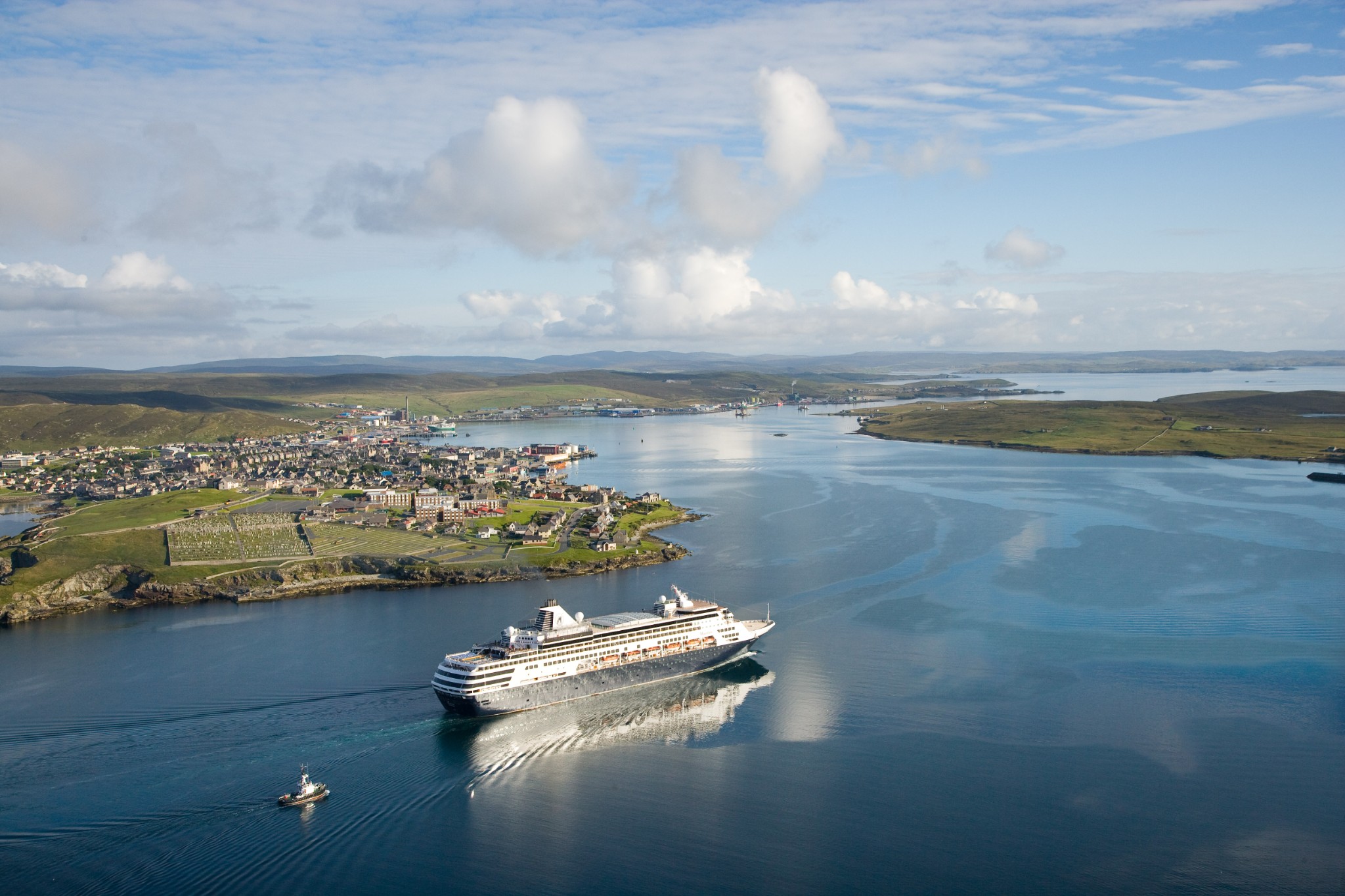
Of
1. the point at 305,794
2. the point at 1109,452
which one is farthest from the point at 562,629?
the point at 1109,452

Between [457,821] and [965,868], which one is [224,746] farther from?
[965,868]

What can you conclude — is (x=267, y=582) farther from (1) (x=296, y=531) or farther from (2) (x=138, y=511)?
(2) (x=138, y=511)

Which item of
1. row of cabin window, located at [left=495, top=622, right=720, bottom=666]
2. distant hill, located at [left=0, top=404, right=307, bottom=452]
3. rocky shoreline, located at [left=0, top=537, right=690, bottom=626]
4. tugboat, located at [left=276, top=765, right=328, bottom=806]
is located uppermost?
distant hill, located at [left=0, top=404, right=307, bottom=452]

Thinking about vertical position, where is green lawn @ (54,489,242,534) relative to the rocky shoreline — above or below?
above

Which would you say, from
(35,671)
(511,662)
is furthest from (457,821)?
(35,671)

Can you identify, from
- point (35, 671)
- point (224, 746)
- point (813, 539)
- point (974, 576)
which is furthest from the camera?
point (813, 539)

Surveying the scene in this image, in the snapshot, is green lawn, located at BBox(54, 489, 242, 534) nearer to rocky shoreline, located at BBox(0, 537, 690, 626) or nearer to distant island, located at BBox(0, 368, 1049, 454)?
rocky shoreline, located at BBox(0, 537, 690, 626)

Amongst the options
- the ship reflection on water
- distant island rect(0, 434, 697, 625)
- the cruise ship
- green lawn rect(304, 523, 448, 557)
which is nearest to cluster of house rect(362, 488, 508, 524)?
distant island rect(0, 434, 697, 625)

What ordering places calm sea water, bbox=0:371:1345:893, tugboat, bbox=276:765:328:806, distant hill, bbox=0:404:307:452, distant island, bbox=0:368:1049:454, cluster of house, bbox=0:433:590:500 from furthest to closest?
distant island, bbox=0:368:1049:454, distant hill, bbox=0:404:307:452, cluster of house, bbox=0:433:590:500, tugboat, bbox=276:765:328:806, calm sea water, bbox=0:371:1345:893
